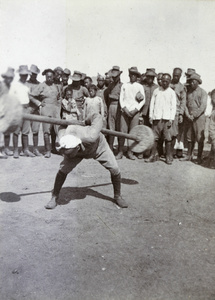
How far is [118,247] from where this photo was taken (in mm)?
3537

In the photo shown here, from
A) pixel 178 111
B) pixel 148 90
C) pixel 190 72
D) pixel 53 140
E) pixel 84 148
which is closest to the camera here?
pixel 84 148

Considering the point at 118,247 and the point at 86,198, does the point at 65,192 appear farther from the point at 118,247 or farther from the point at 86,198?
the point at 118,247

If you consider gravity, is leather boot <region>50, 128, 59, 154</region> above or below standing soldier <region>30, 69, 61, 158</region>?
below

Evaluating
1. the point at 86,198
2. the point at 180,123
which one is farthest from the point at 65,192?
the point at 180,123

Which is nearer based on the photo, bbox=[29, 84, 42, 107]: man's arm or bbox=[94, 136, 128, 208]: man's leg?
bbox=[94, 136, 128, 208]: man's leg

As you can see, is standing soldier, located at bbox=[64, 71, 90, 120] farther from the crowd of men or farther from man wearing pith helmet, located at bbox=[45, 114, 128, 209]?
man wearing pith helmet, located at bbox=[45, 114, 128, 209]

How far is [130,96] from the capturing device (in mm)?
7633

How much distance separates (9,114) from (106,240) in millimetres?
1753

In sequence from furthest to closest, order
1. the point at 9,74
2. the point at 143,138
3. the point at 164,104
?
the point at 164,104
the point at 9,74
the point at 143,138

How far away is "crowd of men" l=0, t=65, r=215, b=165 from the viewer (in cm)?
748

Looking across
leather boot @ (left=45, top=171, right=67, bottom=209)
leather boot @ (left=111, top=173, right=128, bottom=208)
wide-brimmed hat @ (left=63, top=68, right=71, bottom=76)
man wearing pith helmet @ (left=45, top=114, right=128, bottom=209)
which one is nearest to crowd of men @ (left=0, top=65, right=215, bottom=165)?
wide-brimmed hat @ (left=63, top=68, right=71, bottom=76)

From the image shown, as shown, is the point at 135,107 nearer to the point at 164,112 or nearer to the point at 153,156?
the point at 164,112

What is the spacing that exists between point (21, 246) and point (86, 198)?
5.31 ft

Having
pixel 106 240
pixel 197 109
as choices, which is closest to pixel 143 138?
pixel 106 240
